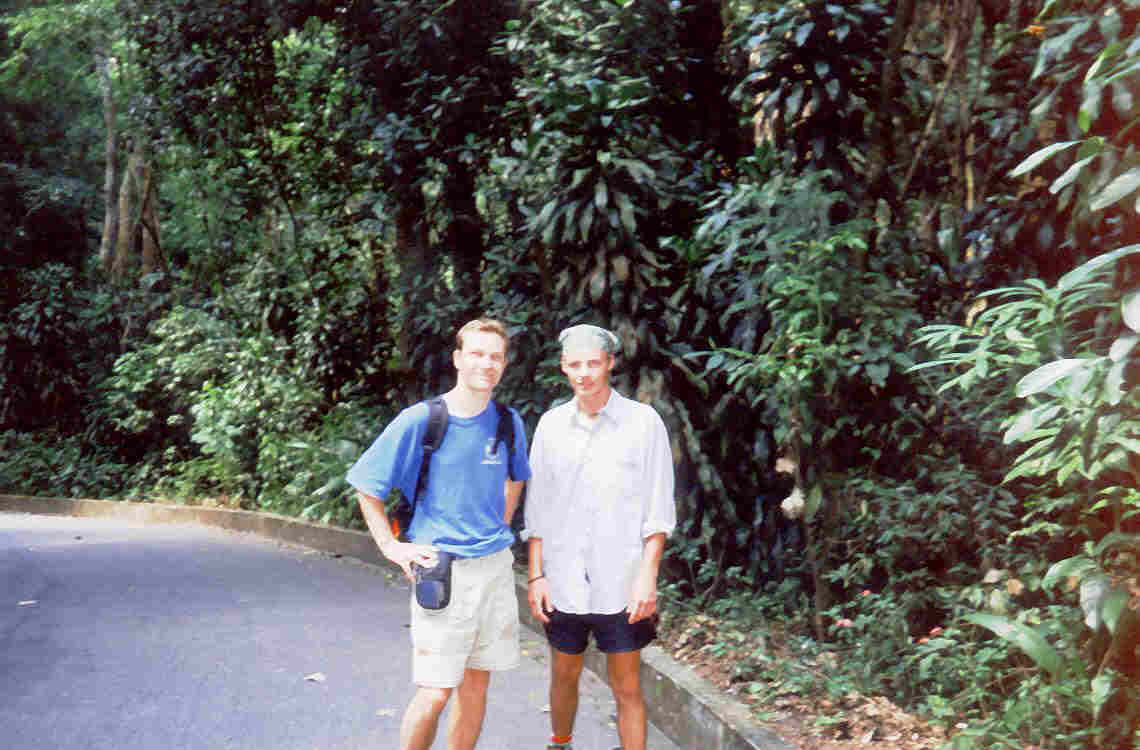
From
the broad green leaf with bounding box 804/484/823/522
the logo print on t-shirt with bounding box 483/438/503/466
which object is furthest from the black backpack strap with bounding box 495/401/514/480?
the broad green leaf with bounding box 804/484/823/522

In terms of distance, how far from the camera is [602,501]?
4969 mm

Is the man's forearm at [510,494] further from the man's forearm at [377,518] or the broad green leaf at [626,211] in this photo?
the broad green leaf at [626,211]

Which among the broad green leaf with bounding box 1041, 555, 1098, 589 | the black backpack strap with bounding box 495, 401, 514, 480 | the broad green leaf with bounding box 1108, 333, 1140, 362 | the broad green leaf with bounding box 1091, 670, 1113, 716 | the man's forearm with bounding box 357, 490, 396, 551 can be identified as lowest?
the broad green leaf with bounding box 1091, 670, 1113, 716

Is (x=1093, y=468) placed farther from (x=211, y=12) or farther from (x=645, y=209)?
(x=211, y=12)

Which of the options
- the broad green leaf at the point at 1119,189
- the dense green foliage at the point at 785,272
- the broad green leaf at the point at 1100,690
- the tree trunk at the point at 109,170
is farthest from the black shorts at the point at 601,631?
the tree trunk at the point at 109,170

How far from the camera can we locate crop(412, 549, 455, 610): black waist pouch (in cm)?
459

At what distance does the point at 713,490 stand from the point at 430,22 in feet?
20.3

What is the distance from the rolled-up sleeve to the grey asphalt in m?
1.85

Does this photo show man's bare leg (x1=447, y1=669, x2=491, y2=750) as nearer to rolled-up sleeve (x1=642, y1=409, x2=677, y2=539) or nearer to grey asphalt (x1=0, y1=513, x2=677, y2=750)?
rolled-up sleeve (x1=642, y1=409, x2=677, y2=539)

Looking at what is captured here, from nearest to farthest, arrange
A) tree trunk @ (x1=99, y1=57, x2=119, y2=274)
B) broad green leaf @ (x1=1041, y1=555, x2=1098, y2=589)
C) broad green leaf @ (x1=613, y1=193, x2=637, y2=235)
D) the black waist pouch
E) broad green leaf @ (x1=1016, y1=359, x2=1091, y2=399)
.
Answer: broad green leaf @ (x1=1016, y1=359, x2=1091, y2=399), the black waist pouch, broad green leaf @ (x1=1041, y1=555, x2=1098, y2=589), broad green leaf @ (x1=613, y1=193, x2=637, y2=235), tree trunk @ (x1=99, y1=57, x2=119, y2=274)

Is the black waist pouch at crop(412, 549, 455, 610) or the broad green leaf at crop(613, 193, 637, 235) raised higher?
the broad green leaf at crop(613, 193, 637, 235)

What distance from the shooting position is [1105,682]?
185 inches

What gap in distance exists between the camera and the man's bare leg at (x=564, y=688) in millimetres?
5148

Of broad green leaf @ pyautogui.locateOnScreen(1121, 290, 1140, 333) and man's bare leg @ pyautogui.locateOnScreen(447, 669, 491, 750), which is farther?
man's bare leg @ pyautogui.locateOnScreen(447, 669, 491, 750)
